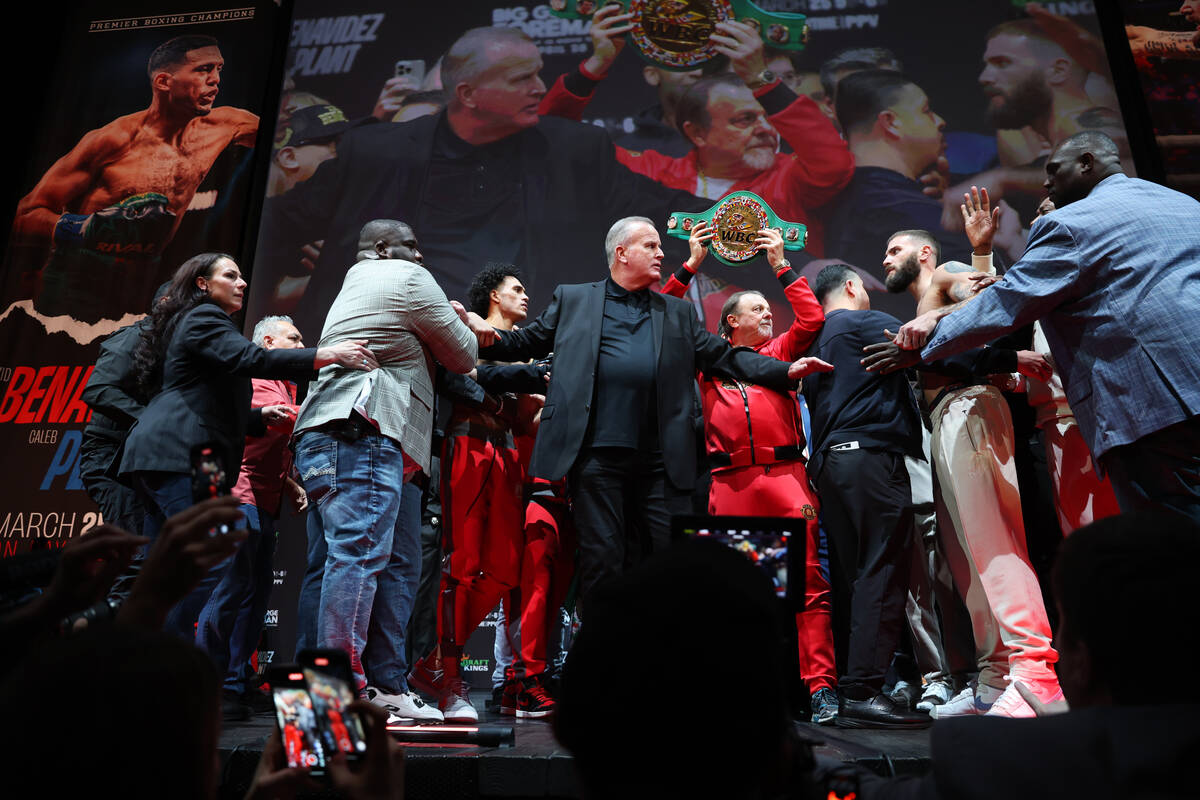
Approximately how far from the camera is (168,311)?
11.0 feet

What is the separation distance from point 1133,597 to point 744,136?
5.21 m

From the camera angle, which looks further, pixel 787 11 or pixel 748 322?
pixel 787 11

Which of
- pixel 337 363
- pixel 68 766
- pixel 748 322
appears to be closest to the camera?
pixel 68 766

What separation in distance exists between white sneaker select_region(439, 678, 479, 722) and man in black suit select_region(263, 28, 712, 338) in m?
2.88

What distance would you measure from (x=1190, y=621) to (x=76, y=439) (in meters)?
6.20

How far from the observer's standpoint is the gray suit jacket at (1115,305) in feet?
7.83

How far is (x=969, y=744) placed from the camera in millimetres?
971

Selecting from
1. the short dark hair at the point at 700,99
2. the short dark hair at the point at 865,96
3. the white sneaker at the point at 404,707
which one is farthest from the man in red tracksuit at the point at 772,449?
the short dark hair at the point at 865,96

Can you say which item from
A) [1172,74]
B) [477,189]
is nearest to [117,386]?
[477,189]

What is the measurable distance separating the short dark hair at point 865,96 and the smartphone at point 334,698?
5.42 metres

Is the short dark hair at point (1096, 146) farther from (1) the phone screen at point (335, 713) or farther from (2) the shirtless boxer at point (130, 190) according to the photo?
(2) the shirtless boxer at point (130, 190)

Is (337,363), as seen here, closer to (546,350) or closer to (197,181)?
(546,350)

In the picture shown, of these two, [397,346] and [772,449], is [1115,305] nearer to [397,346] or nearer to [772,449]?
[772,449]

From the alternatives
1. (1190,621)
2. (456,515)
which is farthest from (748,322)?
(1190,621)
